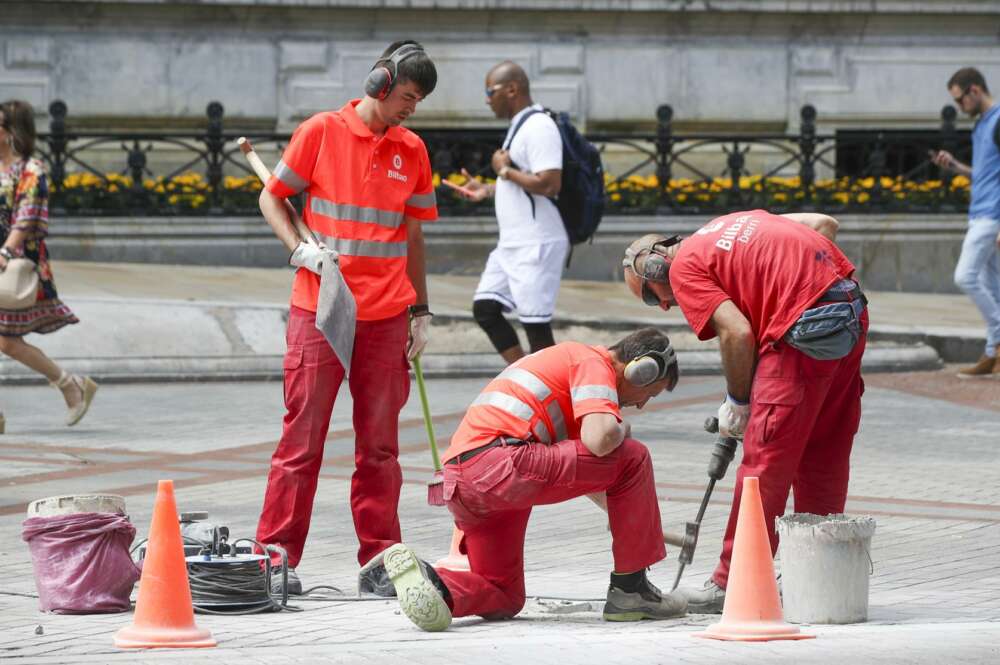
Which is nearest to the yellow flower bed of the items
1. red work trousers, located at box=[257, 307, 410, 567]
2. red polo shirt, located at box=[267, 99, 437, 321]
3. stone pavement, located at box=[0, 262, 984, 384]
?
stone pavement, located at box=[0, 262, 984, 384]

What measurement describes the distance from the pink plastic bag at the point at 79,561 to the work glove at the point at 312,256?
45.7 inches

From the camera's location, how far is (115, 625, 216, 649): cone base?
5977 millimetres

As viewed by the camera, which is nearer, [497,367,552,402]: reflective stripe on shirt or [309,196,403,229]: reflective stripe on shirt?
[497,367,552,402]: reflective stripe on shirt

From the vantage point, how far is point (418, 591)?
6.34 metres

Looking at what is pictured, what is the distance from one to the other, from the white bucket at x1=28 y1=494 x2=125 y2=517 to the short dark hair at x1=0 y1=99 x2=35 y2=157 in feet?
15.8

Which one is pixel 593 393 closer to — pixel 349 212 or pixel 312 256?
pixel 312 256

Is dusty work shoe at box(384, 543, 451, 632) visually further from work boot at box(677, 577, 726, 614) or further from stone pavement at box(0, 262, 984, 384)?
stone pavement at box(0, 262, 984, 384)

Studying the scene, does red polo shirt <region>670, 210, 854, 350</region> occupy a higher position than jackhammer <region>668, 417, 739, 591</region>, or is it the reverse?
red polo shirt <region>670, 210, 854, 350</region>

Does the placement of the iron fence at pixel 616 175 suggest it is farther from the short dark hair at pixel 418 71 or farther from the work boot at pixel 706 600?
the work boot at pixel 706 600

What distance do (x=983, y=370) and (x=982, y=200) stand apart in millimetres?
1367

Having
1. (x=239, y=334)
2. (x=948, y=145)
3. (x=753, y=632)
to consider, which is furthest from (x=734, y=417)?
(x=948, y=145)

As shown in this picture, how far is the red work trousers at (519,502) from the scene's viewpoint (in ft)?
21.6

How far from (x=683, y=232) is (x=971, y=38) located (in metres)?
5.70

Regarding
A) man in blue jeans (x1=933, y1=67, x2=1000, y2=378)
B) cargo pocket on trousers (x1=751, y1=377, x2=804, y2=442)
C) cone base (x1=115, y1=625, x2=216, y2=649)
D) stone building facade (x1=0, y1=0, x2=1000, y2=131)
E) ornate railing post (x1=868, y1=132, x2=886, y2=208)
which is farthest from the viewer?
stone building facade (x1=0, y1=0, x2=1000, y2=131)
